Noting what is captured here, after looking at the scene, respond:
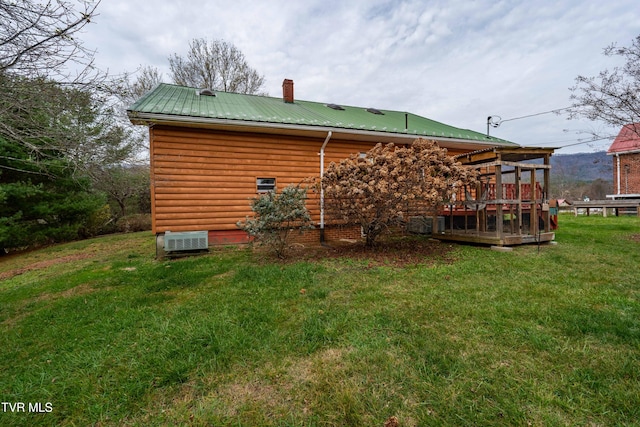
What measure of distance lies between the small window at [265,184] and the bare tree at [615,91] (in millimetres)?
8537

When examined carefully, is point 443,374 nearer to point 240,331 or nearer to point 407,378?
point 407,378

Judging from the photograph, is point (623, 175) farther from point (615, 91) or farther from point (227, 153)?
point (227, 153)

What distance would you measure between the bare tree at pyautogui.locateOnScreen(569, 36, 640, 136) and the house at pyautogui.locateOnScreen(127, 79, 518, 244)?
12.5 feet

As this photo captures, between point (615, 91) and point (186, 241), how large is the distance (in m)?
11.3

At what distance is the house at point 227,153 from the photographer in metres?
6.76

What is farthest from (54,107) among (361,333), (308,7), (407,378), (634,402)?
(308,7)

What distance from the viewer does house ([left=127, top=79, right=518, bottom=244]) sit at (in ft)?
22.2

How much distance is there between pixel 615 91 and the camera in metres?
6.84

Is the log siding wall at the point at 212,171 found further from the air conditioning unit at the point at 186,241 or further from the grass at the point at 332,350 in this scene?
the grass at the point at 332,350

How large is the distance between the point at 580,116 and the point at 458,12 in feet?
16.0

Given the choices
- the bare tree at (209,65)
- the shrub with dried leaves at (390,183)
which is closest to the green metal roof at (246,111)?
the shrub with dried leaves at (390,183)

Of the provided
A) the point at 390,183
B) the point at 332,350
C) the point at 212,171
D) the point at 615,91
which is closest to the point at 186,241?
the point at 212,171

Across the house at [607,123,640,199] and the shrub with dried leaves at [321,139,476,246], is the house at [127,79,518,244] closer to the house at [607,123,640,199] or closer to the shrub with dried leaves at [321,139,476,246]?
the shrub with dried leaves at [321,139,476,246]

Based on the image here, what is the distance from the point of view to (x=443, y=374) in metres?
2.01
